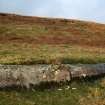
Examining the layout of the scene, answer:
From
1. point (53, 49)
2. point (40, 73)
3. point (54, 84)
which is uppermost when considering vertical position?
point (53, 49)

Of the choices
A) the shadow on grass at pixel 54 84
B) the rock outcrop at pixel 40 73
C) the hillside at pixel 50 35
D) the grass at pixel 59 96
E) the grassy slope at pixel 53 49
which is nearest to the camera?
the grass at pixel 59 96

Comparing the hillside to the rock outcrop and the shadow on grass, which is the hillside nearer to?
the rock outcrop

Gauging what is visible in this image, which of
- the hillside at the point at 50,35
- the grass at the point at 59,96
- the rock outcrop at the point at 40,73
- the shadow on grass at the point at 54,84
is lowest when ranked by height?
the grass at the point at 59,96

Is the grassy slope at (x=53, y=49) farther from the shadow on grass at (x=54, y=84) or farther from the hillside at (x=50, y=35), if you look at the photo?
the shadow on grass at (x=54, y=84)

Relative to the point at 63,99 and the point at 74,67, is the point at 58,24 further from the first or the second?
the point at 63,99

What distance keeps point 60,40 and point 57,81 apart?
22333mm

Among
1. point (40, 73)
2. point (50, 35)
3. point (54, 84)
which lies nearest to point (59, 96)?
point (54, 84)

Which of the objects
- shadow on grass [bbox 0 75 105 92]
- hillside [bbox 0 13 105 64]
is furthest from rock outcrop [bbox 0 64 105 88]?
hillside [bbox 0 13 105 64]

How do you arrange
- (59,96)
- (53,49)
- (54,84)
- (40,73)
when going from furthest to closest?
(53,49) → (54,84) → (40,73) → (59,96)

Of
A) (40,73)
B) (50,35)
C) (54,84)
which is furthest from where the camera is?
(50,35)

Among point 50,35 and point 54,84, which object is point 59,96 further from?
point 50,35

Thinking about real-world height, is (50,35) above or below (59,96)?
above

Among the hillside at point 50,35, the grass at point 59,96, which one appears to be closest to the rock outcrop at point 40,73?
the grass at point 59,96

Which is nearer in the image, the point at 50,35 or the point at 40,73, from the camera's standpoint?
the point at 40,73
